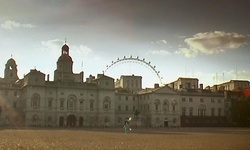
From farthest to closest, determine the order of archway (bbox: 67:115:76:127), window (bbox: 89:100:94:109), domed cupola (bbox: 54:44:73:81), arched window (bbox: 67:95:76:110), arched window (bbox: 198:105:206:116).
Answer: arched window (bbox: 198:105:206:116), domed cupola (bbox: 54:44:73:81), window (bbox: 89:100:94:109), arched window (bbox: 67:95:76:110), archway (bbox: 67:115:76:127)

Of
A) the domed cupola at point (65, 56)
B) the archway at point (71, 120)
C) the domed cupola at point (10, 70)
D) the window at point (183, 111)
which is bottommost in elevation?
the archway at point (71, 120)

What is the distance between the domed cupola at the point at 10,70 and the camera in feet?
313

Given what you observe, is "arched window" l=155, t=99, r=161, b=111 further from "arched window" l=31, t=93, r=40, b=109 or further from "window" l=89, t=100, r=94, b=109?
"arched window" l=31, t=93, r=40, b=109

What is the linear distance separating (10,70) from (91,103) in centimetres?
2582

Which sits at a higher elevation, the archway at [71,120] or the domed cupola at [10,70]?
the domed cupola at [10,70]

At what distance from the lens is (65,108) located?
3187 inches

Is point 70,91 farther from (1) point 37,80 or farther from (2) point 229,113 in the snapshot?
(2) point 229,113

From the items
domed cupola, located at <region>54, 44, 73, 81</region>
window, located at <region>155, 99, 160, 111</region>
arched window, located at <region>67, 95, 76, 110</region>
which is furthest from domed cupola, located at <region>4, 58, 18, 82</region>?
window, located at <region>155, 99, 160, 111</region>

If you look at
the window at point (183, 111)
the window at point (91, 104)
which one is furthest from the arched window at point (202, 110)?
the window at point (91, 104)

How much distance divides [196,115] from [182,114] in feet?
12.7

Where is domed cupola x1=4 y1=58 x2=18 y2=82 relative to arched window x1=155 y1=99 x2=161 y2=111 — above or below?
above

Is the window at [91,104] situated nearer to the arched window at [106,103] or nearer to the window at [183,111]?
the arched window at [106,103]

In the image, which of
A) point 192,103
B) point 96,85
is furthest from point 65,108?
point 192,103

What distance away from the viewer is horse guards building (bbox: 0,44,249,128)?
78812 mm
